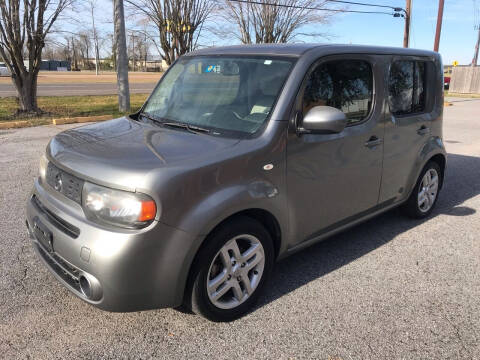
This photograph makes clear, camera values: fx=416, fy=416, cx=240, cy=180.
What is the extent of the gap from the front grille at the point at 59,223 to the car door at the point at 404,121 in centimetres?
267

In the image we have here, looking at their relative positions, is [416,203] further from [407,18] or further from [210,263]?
[407,18]

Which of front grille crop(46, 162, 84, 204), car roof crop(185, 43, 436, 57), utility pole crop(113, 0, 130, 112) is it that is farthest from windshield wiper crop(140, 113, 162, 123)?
utility pole crop(113, 0, 130, 112)

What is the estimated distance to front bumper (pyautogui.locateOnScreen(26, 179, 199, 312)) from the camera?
226 centimetres

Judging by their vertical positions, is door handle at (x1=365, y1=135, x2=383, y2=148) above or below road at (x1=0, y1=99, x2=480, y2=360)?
above

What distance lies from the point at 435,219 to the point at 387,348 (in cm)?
263

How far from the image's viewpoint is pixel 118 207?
2.30 m

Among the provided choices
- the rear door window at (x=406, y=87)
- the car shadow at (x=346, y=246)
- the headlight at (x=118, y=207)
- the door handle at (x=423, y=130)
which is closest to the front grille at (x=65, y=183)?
the headlight at (x=118, y=207)

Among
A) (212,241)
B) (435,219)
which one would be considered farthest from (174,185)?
(435,219)

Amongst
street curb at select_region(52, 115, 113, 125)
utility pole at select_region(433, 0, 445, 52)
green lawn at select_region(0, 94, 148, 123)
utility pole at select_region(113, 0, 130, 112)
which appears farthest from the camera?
utility pole at select_region(433, 0, 445, 52)

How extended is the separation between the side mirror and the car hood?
20.2 inches

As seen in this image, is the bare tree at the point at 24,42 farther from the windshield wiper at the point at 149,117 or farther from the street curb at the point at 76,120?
the windshield wiper at the point at 149,117

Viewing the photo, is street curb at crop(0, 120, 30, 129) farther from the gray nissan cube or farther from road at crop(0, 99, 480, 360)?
the gray nissan cube

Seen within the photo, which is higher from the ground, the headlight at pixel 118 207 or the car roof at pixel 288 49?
the car roof at pixel 288 49

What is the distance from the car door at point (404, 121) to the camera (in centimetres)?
380
